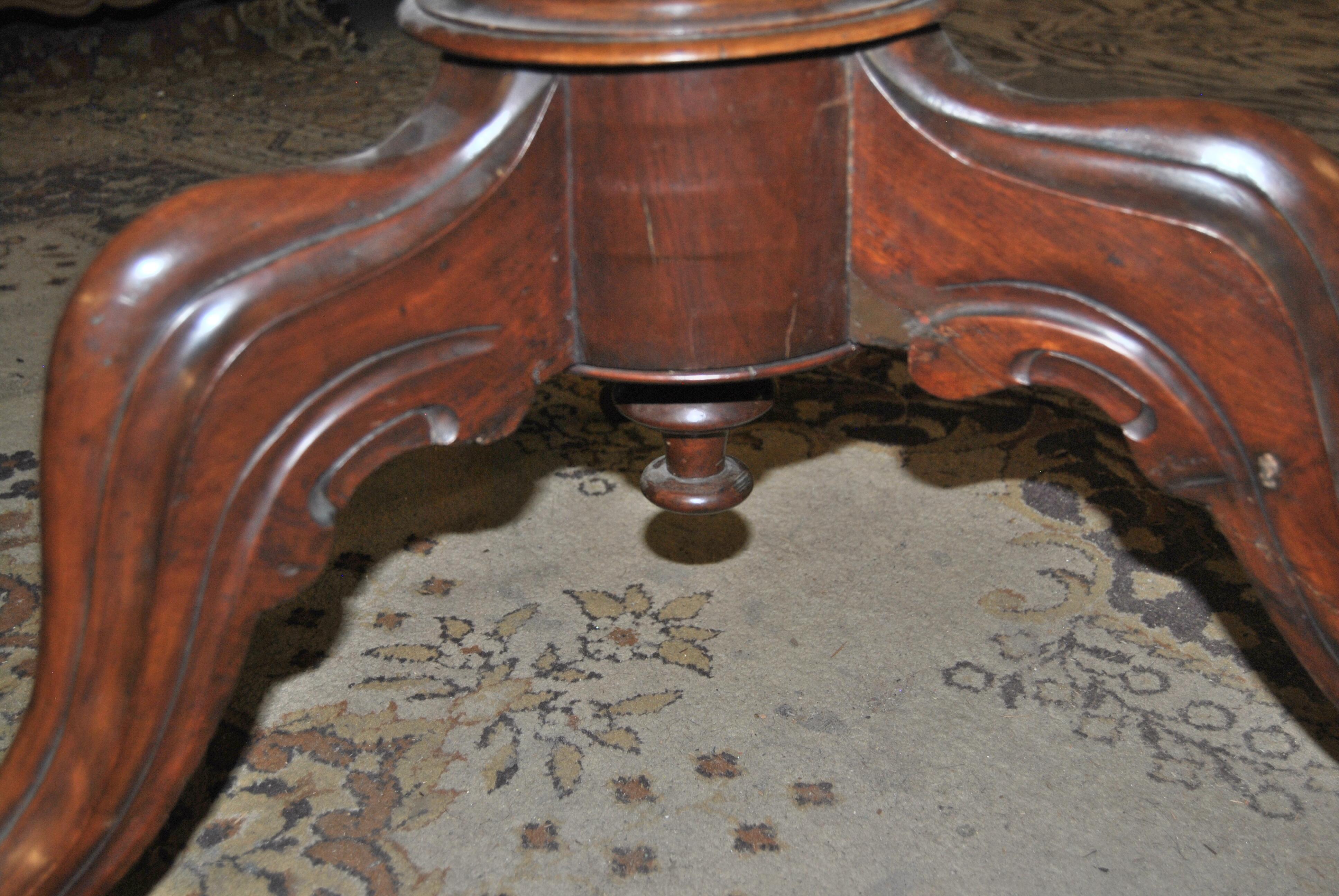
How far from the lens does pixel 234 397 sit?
0.63 metres

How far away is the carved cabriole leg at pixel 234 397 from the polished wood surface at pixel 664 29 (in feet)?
0.09

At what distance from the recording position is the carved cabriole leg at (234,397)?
0.62 m

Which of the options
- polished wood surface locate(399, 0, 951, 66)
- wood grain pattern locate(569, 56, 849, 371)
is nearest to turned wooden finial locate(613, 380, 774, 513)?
wood grain pattern locate(569, 56, 849, 371)

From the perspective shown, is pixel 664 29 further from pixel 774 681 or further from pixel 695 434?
pixel 774 681

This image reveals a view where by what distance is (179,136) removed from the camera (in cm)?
280

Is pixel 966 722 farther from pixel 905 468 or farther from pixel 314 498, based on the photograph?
pixel 314 498

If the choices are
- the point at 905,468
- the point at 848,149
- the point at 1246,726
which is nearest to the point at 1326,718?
the point at 1246,726

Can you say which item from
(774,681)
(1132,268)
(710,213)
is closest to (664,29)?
(710,213)

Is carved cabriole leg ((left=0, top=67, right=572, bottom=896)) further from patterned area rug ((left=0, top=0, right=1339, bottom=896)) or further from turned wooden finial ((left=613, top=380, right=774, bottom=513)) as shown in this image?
patterned area rug ((left=0, top=0, right=1339, bottom=896))

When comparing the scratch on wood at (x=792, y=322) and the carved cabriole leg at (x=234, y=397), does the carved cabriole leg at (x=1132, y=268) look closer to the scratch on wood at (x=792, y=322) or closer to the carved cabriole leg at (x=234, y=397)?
the scratch on wood at (x=792, y=322)

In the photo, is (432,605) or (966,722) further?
(432,605)

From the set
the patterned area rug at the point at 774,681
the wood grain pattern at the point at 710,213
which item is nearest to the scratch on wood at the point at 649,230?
the wood grain pattern at the point at 710,213

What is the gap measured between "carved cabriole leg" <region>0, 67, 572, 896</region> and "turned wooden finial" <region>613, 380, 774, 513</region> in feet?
0.29

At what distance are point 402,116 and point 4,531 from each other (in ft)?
5.06
